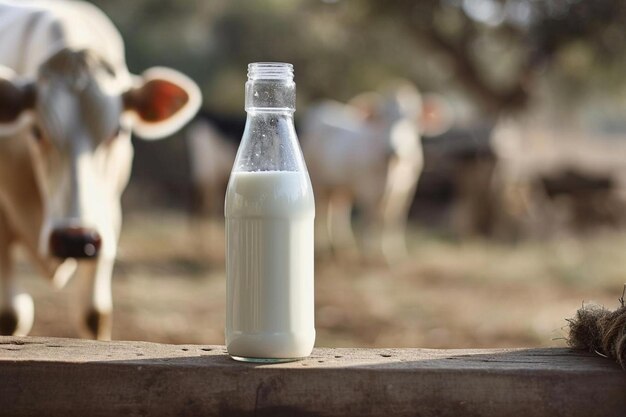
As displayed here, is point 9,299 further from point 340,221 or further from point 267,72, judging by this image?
point 340,221

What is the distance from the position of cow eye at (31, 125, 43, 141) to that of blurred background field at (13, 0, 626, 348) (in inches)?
23.7

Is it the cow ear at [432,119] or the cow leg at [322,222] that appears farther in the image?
the cow ear at [432,119]

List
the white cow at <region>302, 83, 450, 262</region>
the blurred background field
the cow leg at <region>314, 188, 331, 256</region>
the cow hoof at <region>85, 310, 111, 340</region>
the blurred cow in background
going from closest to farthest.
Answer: the cow hoof at <region>85, 310, 111, 340</region> < the blurred background field < the white cow at <region>302, 83, 450, 262</region> < the cow leg at <region>314, 188, 331, 256</region> < the blurred cow in background

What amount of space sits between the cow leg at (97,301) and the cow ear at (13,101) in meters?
0.53

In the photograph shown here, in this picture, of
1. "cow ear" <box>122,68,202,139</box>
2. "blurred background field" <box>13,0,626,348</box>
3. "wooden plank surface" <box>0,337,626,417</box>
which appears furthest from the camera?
"blurred background field" <box>13,0,626,348</box>

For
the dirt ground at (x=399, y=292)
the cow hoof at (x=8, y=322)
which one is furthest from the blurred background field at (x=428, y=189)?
the cow hoof at (x=8, y=322)

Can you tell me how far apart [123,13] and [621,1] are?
25.8ft

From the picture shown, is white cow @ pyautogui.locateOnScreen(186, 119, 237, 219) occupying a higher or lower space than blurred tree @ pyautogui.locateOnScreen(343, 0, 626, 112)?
lower

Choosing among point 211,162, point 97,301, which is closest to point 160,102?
point 97,301

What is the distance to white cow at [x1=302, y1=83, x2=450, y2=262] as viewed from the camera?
10273 millimetres

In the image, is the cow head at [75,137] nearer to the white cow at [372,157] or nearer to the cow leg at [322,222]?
the white cow at [372,157]

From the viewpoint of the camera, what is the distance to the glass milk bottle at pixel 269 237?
156 centimetres

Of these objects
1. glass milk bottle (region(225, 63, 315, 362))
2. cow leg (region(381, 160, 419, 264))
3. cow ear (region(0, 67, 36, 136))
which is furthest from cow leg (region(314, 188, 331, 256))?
glass milk bottle (region(225, 63, 315, 362))

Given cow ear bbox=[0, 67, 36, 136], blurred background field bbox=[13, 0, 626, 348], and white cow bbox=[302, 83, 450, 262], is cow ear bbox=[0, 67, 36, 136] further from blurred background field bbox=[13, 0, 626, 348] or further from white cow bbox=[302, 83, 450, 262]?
white cow bbox=[302, 83, 450, 262]
